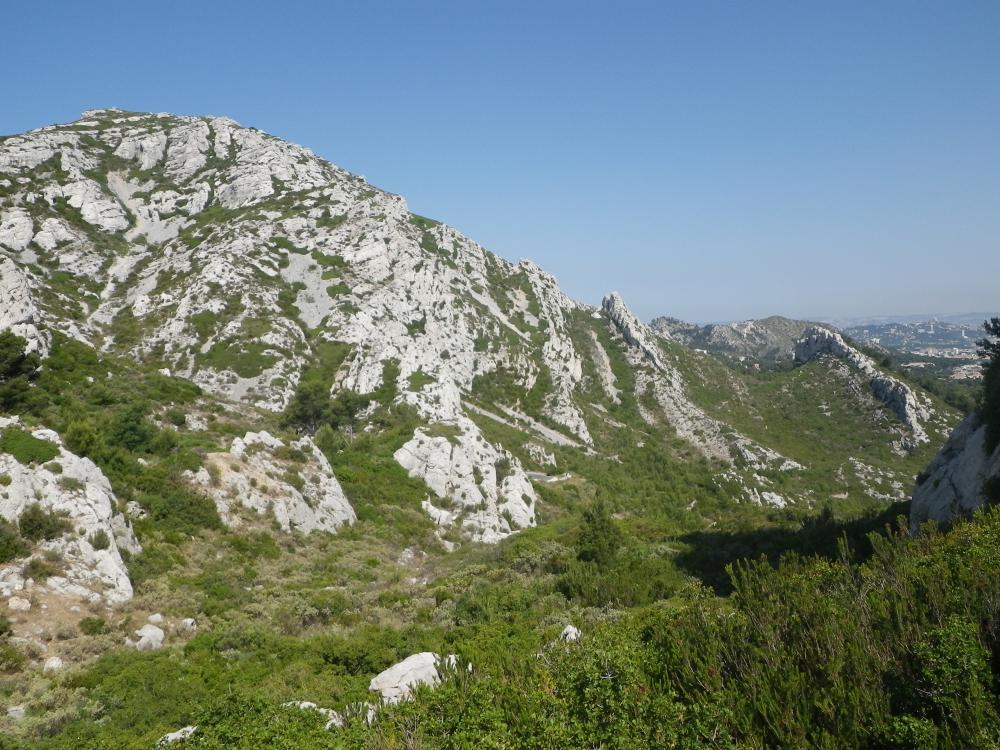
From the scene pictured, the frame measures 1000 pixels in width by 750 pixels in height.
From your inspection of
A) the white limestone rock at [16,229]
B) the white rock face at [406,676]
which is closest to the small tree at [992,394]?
the white rock face at [406,676]

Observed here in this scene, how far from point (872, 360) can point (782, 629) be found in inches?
5345

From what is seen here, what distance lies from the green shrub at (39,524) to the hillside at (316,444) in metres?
0.07

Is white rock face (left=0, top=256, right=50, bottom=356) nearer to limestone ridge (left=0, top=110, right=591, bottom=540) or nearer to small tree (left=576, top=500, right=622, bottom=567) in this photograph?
limestone ridge (left=0, top=110, right=591, bottom=540)

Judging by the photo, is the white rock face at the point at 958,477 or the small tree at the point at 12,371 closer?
the white rock face at the point at 958,477

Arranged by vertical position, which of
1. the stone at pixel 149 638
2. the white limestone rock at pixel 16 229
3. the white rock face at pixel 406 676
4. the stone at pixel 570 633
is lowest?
the stone at pixel 570 633

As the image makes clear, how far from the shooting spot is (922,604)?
1130 cm

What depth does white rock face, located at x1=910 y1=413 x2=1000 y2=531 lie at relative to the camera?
2356cm

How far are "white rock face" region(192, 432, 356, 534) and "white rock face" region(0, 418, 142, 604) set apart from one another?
5925 millimetres

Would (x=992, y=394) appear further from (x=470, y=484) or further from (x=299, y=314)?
(x=299, y=314)

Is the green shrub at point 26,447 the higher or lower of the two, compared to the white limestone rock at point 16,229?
lower

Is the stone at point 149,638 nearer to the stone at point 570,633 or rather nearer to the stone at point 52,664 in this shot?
the stone at point 52,664

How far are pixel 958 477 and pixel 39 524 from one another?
41.9 m

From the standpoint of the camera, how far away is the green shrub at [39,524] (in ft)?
62.4

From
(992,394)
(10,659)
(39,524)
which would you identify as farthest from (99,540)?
(992,394)
